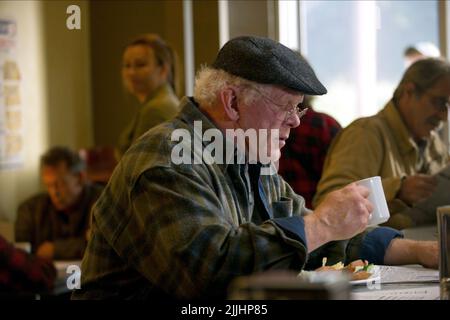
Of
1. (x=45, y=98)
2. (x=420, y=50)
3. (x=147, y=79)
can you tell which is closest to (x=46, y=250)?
(x=45, y=98)

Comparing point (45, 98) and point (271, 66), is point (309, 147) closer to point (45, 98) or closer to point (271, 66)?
point (45, 98)

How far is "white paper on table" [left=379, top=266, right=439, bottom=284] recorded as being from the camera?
161 cm

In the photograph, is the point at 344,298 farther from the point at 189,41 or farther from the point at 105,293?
the point at 189,41

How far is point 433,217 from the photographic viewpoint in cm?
233

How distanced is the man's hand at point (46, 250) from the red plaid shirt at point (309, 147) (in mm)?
1009

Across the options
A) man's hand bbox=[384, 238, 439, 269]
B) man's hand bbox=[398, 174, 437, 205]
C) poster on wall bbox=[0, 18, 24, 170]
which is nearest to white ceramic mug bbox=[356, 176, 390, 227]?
man's hand bbox=[384, 238, 439, 269]

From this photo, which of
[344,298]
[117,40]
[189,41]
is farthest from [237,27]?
[344,298]

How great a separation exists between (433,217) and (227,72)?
37.3 inches

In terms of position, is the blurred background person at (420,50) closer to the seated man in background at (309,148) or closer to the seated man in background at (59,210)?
the seated man in background at (309,148)

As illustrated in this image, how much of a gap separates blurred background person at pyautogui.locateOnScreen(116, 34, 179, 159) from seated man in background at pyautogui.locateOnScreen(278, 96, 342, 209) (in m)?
0.39

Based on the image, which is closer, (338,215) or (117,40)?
(338,215)

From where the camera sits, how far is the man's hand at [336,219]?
1437mm

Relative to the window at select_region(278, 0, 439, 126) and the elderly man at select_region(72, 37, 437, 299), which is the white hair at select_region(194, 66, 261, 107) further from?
the window at select_region(278, 0, 439, 126)

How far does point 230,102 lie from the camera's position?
5.24 feet
